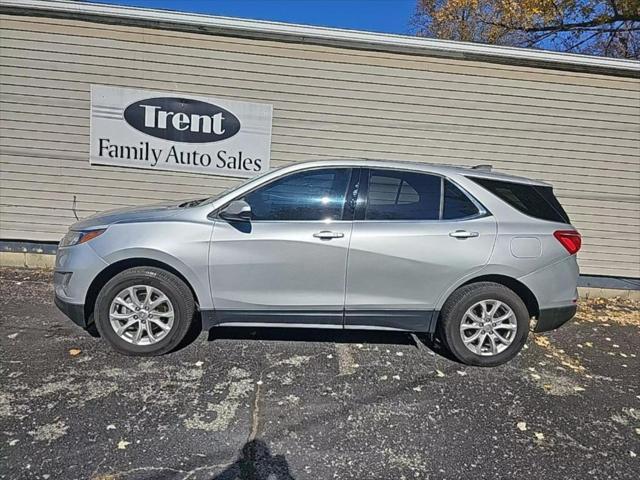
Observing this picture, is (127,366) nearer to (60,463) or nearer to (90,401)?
(90,401)

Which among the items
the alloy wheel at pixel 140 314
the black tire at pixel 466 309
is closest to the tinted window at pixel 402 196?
the black tire at pixel 466 309

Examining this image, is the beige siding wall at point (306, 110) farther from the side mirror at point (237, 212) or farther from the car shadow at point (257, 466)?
the car shadow at point (257, 466)

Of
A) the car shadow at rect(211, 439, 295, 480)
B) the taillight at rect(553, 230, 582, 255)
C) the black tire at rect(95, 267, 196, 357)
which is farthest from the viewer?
the taillight at rect(553, 230, 582, 255)

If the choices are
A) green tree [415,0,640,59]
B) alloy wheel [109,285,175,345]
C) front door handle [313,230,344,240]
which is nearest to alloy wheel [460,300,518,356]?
front door handle [313,230,344,240]

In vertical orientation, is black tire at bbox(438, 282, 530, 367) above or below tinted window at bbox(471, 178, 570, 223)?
below

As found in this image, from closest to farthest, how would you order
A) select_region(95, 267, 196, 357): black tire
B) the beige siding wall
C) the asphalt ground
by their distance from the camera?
1. the asphalt ground
2. select_region(95, 267, 196, 357): black tire
3. the beige siding wall

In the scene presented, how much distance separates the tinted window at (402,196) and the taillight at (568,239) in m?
1.07

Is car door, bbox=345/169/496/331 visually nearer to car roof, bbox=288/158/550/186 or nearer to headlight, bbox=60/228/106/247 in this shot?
car roof, bbox=288/158/550/186

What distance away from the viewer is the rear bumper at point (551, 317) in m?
3.88

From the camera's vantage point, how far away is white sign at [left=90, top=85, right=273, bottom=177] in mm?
6094

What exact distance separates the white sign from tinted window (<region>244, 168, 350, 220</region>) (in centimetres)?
271

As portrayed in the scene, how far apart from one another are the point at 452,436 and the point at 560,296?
174cm

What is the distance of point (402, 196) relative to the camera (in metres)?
3.82

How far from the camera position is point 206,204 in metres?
3.75
